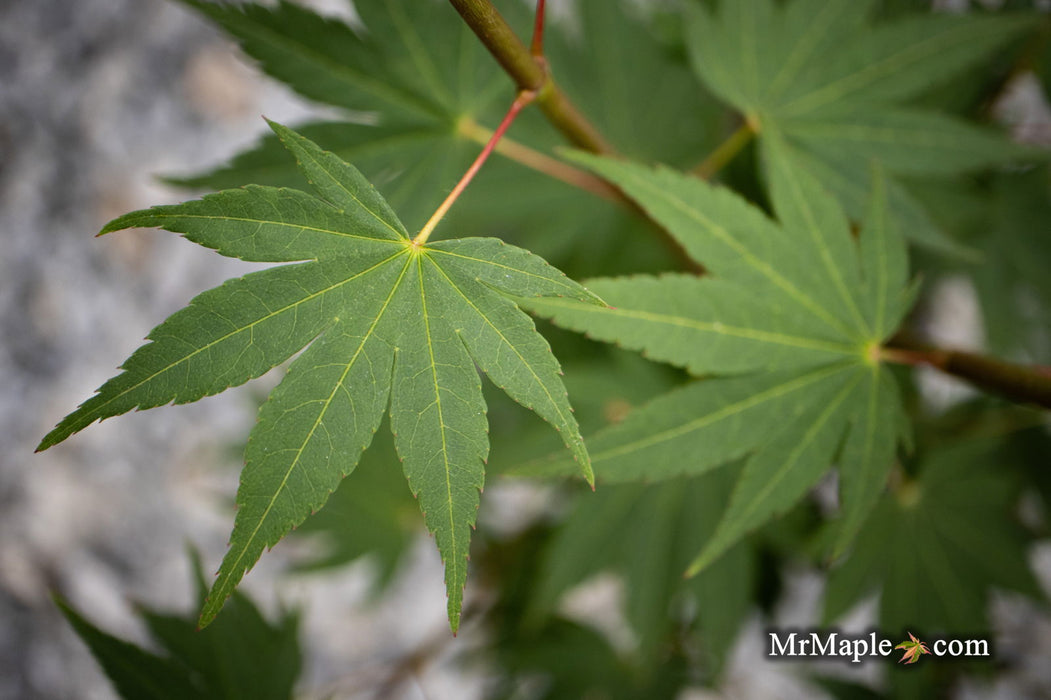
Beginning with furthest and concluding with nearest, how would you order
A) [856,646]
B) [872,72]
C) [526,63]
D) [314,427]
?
[856,646]
[872,72]
[526,63]
[314,427]

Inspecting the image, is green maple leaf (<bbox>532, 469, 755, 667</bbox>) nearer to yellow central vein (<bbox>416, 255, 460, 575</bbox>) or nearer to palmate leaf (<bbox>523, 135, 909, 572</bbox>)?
palmate leaf (<bbox>523, 135, 909, 572</bbox>)

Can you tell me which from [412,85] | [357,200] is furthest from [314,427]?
[412,85]

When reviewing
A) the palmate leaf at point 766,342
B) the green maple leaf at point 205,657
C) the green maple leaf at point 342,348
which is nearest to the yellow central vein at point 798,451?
the palmate leaf at point 766,342

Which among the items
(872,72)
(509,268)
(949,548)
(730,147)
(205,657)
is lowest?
(205,657)

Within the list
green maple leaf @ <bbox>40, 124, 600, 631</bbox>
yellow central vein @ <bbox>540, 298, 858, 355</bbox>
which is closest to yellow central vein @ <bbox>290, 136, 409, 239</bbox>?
green maple leaf @ <bbox>40, 124, 600, 631</bbox>

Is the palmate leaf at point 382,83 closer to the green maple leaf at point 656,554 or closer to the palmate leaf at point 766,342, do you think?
the palmate leaf at point 766,342

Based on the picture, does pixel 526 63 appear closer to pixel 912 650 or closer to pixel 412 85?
pixel 412 85

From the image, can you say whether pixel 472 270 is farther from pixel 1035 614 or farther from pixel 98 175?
pixel 1035 614
